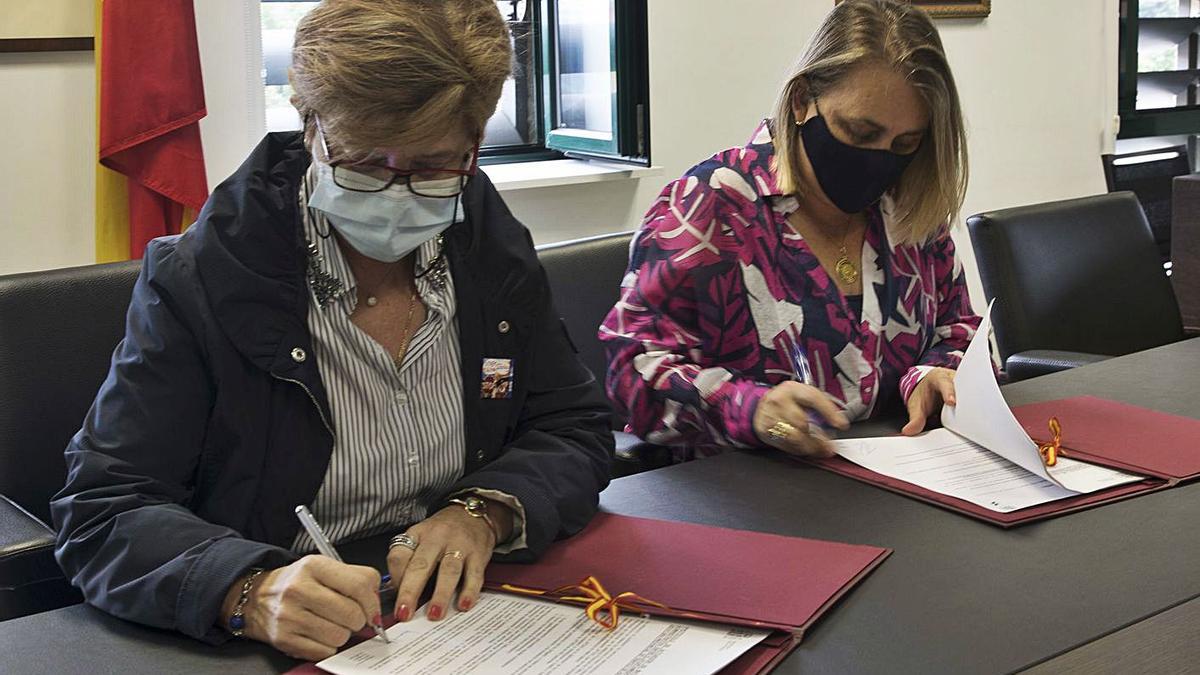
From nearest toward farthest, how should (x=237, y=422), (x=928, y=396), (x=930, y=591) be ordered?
1. (x=930, y=591)
2. (x=237, y=422)
3. (x=928, y=396)

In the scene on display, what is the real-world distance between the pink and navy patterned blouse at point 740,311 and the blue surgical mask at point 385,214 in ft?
A: 1.56

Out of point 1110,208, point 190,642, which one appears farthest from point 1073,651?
point 1110,208

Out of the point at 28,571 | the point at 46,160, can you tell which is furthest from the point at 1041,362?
the point at 46,160

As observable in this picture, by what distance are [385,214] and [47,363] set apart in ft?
2.08

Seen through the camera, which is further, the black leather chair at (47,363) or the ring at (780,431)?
the black leather chair at (47,363)

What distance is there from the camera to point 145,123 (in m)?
2.55

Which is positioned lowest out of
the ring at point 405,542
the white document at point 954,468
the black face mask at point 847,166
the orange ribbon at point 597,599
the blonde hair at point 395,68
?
the orange ribbon at point 597,599

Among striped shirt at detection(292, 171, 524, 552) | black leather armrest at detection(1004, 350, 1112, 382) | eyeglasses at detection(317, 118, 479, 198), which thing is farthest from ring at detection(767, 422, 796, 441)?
black leather armrest at detection(1004, 350, 1112, 382)

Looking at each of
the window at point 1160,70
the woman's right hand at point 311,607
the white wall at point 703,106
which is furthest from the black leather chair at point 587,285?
the window at point 1160,70

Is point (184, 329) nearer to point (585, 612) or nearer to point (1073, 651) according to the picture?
point (585, 612)

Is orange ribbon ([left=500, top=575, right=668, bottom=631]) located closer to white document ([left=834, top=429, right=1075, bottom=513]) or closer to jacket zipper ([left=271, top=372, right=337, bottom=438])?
jacket zipper ([left=271, top=372, right=337, bottom=438])

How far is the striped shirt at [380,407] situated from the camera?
138 centimetres

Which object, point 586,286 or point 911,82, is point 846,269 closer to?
point 911,82

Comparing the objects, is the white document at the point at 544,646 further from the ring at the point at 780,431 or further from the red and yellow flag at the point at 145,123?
the red and yellow flag at the point at 145,123
